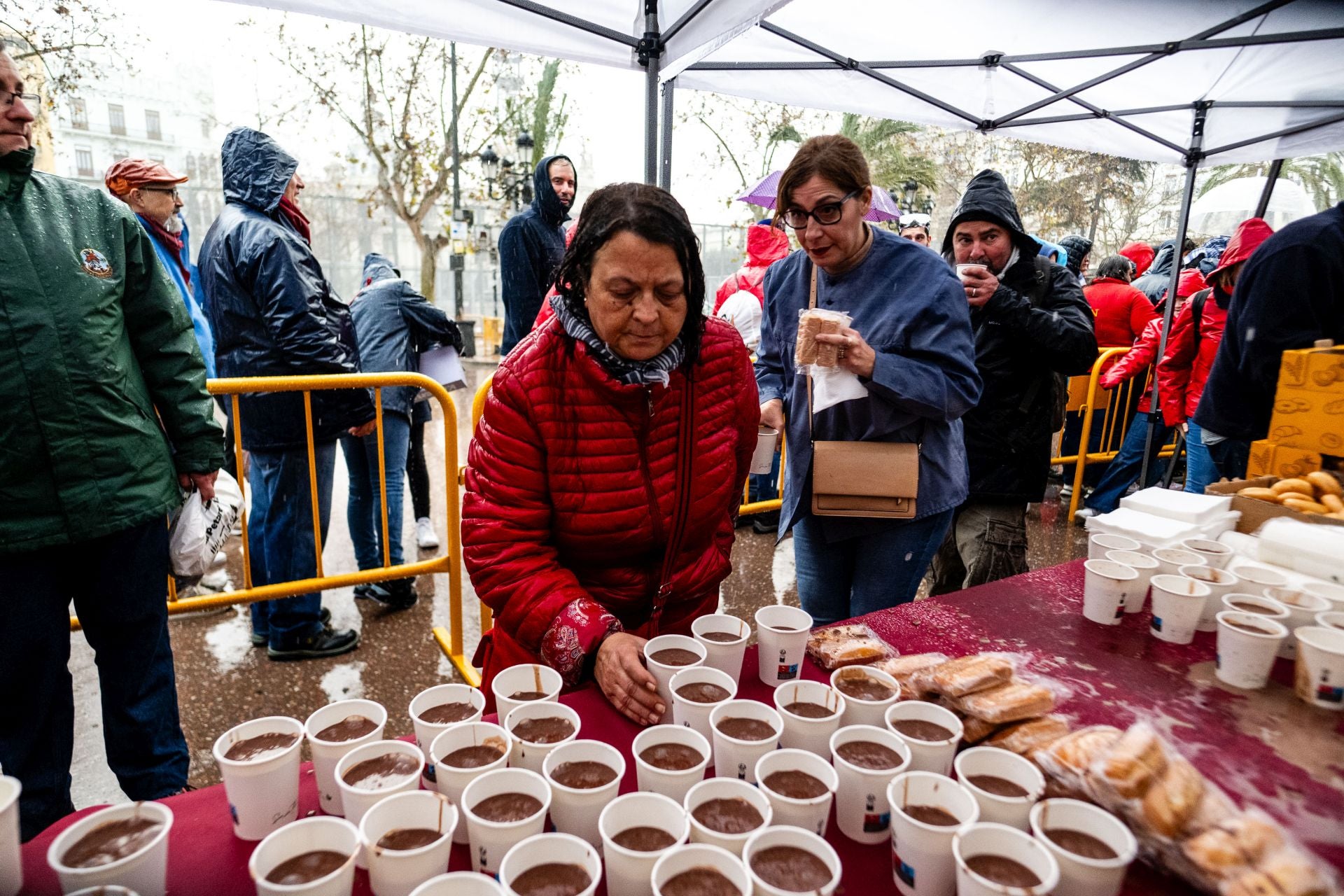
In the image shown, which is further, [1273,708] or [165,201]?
[165,201]

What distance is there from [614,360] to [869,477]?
1.17 metres

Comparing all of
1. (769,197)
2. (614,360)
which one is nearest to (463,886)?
(614,360)

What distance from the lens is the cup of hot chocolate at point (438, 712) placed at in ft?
4.70

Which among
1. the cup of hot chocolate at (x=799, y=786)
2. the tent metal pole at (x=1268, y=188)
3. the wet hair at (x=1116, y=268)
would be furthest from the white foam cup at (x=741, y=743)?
the tent metal pole at (x=1268, y=188)

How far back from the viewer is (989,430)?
11.6ft

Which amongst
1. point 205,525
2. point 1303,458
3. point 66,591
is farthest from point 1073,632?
point 66,591

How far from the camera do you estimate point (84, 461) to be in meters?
2.34

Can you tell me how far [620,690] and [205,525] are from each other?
80.1 inches

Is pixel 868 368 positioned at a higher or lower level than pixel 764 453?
higher

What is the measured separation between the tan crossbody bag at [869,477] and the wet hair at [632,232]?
2.67ft

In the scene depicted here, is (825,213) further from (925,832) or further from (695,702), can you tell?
(925,832)

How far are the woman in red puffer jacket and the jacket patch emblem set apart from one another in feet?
4.58

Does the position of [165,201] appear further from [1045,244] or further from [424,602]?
[1045,244]

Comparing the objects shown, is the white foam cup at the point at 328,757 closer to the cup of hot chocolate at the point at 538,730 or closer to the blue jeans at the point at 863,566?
the cup of hot chocolate at the point at 538,730
